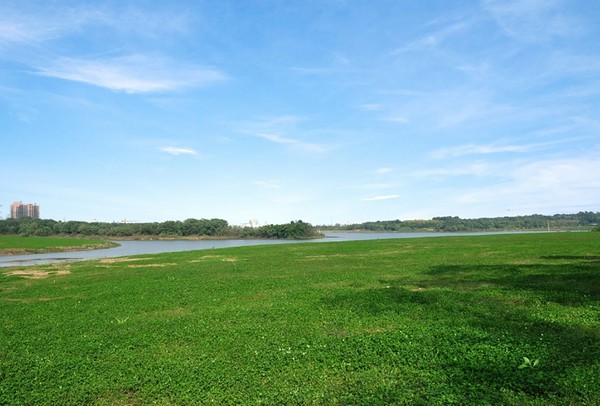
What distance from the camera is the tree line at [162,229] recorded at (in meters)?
171

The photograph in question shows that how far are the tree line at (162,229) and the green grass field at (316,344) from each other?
519ft

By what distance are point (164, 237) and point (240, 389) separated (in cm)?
18187

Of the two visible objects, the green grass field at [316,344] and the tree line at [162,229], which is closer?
the green grass field at [316,344]

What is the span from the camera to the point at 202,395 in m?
6.97

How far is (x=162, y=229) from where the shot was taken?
18312 cm

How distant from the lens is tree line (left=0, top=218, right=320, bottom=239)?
560 feet

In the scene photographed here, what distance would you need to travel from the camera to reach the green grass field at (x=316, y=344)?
6934 millimetres

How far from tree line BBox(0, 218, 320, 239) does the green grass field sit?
158339 mm

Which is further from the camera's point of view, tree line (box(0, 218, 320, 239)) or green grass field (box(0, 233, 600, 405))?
tree line (box(0, 218, 320, 239))

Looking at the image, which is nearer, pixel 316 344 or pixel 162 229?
pixel 316 344

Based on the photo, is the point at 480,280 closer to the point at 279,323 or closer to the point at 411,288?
the point at 411,288

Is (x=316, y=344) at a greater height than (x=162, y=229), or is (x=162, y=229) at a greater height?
(x=162, y=229)

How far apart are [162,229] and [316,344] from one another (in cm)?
18716

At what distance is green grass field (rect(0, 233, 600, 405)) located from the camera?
6.93 meters
